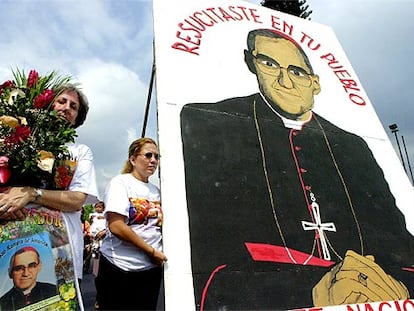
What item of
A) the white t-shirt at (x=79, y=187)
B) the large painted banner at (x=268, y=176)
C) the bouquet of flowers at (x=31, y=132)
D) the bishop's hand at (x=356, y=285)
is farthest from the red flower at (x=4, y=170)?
the bishop's hand at (x=356, y=285)

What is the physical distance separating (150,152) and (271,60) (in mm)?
1139

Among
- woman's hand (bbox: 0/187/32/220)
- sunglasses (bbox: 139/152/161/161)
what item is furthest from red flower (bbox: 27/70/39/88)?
sunglasses (bbox: 139/152/161/161)

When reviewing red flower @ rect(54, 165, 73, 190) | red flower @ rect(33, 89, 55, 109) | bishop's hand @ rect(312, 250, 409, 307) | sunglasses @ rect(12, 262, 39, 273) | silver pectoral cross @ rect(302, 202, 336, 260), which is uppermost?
red flower @ rect(33, 89, 55, 109)

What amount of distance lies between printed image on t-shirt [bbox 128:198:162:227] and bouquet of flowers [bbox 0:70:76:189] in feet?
1.16

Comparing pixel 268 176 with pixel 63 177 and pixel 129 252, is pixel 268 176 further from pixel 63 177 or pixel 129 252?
pixel 63 177

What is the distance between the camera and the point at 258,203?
1.84 meters

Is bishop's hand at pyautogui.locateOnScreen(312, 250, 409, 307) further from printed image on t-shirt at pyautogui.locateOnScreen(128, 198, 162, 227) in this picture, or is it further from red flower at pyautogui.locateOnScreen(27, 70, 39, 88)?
red flower at pyautogui.locateOnScreen(27, 70, 39, 88)

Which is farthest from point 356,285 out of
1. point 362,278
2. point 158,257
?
point 158,257

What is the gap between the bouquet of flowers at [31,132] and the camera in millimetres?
1244

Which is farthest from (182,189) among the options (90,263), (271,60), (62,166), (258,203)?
(90,263)

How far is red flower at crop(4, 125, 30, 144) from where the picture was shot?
48.8 inches

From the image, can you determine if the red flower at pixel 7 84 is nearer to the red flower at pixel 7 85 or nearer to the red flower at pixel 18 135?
the red flower at pixel 7 85

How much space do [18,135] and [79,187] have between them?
29 centimetres

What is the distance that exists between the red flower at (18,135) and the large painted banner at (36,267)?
0.73 feet
